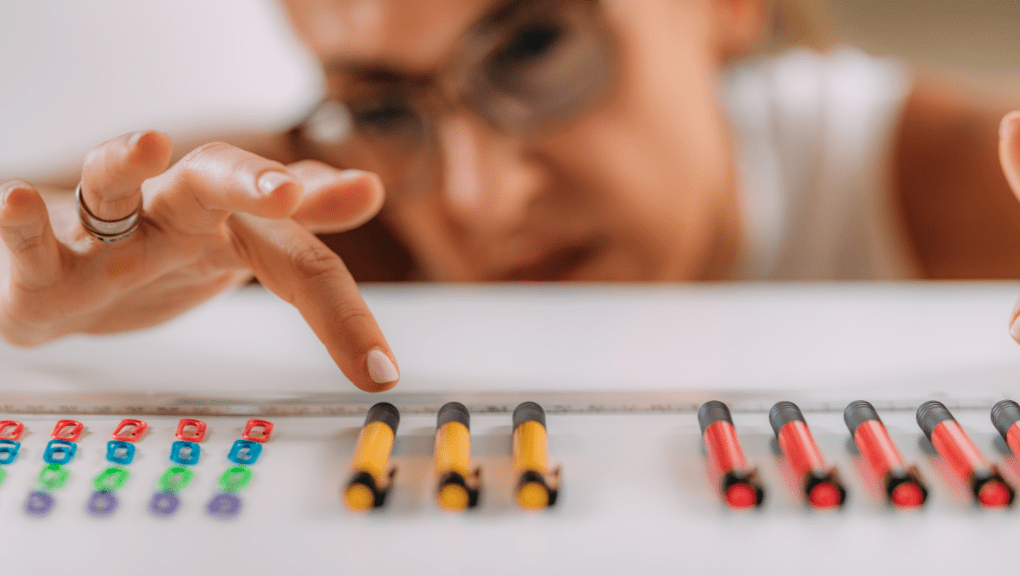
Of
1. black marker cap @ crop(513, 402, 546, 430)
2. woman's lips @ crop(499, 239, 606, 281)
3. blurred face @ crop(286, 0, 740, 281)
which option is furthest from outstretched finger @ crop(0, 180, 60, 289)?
woman's lips @ crop(499, 239, 606, 281)

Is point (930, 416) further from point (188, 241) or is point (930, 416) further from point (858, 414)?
point (188, 241)

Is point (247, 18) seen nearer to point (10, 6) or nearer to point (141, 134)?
point (10, 6)

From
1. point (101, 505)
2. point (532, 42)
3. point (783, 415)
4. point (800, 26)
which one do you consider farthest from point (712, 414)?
point (800, 26)

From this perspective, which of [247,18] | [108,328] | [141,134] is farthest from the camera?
[247,18]

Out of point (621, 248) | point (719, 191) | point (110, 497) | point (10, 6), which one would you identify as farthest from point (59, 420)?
point (719, 191)

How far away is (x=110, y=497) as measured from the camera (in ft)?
0.76

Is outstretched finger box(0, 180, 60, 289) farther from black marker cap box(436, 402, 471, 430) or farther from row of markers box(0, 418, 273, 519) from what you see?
black marker cap box(436, 402, 471, 430)

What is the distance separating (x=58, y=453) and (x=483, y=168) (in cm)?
56

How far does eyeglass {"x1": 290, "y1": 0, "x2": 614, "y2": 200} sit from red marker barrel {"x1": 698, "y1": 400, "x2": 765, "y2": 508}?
51cm

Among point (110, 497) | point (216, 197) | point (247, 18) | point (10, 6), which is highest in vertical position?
point (247, 18)

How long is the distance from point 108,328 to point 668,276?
2.36ft

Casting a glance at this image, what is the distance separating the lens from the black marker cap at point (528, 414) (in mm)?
272

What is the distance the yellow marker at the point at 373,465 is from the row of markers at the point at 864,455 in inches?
5.1

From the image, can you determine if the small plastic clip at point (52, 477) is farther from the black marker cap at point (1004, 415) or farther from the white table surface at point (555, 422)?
the black marker cap at point (1004, 415)
